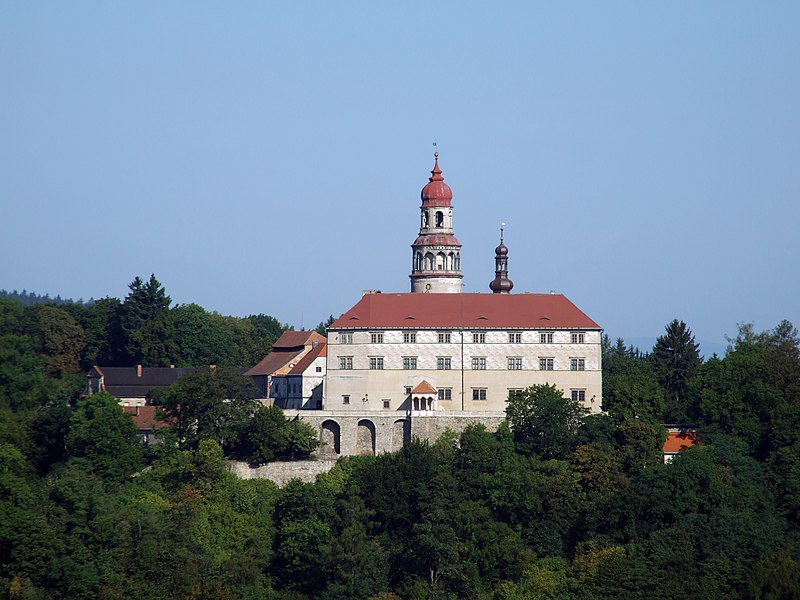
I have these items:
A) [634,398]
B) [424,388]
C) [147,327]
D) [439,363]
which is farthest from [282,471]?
[147,327]

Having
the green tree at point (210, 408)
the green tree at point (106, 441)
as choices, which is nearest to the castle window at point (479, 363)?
the green tree at point (210, 408)

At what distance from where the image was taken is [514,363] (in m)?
87.6

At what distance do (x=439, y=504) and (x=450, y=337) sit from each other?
1137cm

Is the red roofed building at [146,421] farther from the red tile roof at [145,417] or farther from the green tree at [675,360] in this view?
the green tree at [675,360]

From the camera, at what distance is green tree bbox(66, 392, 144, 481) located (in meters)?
83.8

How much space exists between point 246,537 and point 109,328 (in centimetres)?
3452

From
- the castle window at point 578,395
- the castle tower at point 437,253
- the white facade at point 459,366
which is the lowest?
the castle window at point 578,395

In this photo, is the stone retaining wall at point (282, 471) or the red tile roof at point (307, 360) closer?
the stone retaining wall at point (282, 471)

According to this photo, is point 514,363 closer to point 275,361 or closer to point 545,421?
point 545,421

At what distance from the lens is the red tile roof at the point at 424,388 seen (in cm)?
8630

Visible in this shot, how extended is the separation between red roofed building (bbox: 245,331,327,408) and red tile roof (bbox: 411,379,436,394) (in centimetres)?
701

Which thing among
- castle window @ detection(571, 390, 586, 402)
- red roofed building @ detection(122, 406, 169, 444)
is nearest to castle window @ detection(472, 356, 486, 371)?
castle window @ detection(571, 390, 586, 402)

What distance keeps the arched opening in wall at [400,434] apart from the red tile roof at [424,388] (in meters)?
1.64

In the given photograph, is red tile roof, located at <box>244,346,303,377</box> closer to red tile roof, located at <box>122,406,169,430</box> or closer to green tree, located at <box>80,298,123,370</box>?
red tile roof, located at <box>122,406,169,430</box>
